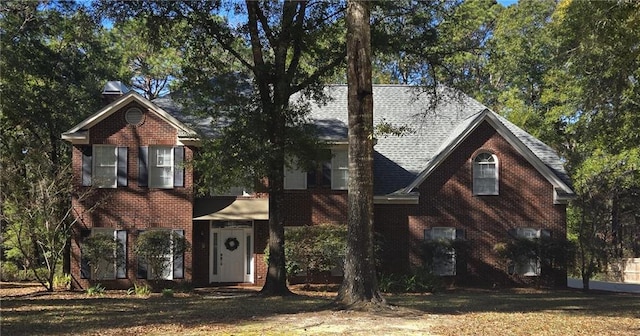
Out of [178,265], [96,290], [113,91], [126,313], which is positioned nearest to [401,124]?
[178,265]

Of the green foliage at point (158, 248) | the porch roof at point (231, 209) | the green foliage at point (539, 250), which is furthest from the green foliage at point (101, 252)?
the green foliage at point (539, 250)

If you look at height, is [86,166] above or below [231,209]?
above

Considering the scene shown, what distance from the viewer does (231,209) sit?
76.6ft

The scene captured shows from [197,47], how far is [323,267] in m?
8.49

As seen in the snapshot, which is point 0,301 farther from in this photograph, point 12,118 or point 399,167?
point 399,167

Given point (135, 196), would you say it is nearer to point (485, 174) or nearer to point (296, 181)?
point (296, 181)

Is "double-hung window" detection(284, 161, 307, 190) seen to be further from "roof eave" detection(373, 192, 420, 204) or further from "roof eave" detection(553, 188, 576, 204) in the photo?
"roof eave" detection(553, 188, 576, 204)

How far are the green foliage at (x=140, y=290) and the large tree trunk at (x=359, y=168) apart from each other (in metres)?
10.3

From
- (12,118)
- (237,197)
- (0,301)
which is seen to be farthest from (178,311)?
(12,118)

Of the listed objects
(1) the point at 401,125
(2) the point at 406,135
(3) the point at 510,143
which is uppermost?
(1) the point at 401,125

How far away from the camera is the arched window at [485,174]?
2383cm

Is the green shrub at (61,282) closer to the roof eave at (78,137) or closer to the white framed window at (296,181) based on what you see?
the roof eave at (78,137)

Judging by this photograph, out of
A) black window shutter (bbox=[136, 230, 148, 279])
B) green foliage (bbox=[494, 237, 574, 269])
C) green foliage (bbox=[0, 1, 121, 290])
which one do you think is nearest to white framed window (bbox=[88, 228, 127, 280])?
black window shutter (bbox=[136, 230, 148, 279])

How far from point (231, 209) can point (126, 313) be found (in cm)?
970
